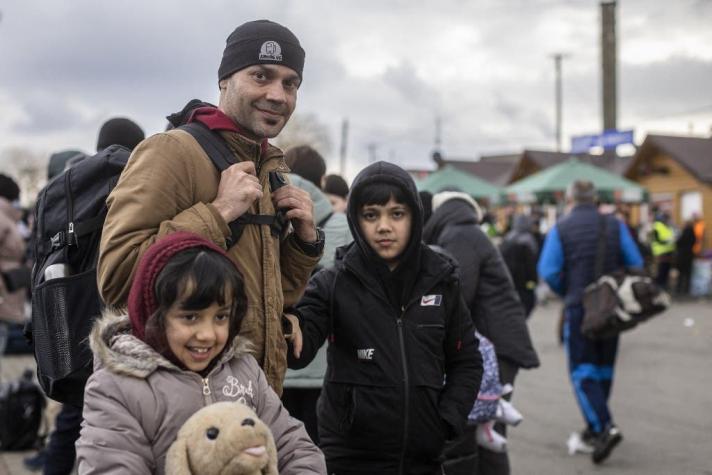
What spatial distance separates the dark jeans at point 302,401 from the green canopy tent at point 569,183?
18079 mm

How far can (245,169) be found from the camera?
2660 millimetres

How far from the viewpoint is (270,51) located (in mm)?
2779

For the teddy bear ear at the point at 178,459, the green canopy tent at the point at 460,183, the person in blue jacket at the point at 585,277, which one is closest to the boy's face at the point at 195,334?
the teddy bear ear at the point at 178,459

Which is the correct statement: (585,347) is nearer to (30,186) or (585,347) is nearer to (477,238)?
(477,238)

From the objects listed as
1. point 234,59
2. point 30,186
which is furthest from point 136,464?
point 30,186

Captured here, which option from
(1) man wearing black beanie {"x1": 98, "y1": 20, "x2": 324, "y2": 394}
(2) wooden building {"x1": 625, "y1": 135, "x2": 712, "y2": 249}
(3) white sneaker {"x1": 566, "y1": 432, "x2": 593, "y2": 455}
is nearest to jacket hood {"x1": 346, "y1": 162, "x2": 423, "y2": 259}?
(1) man wearing black beanie {"x1": 98, "y1": 20, "x2": 324, "y2": 394}

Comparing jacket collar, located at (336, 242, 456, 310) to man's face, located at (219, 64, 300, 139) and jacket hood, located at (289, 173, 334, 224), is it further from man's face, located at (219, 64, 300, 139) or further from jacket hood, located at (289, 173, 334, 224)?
jacket hood, located at (289, 173, 334, 224)

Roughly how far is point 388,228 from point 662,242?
62.4 feet

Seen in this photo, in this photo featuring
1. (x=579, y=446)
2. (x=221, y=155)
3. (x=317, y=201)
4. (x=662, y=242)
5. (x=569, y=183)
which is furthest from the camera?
(x=569, y=183)

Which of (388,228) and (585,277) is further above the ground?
(388,228)

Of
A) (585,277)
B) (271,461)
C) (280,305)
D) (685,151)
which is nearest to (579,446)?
(585,277)

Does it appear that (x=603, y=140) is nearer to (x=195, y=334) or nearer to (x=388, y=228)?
(x=388, y=228)

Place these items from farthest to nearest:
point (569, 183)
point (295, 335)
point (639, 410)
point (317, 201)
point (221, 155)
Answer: point (569, 183), point (639, 410), point (317, 201), point (295, 335), point (221, 155)

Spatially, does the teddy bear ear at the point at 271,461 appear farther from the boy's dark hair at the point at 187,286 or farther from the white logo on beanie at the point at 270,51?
the white logo on beanie at the point at 270,51
